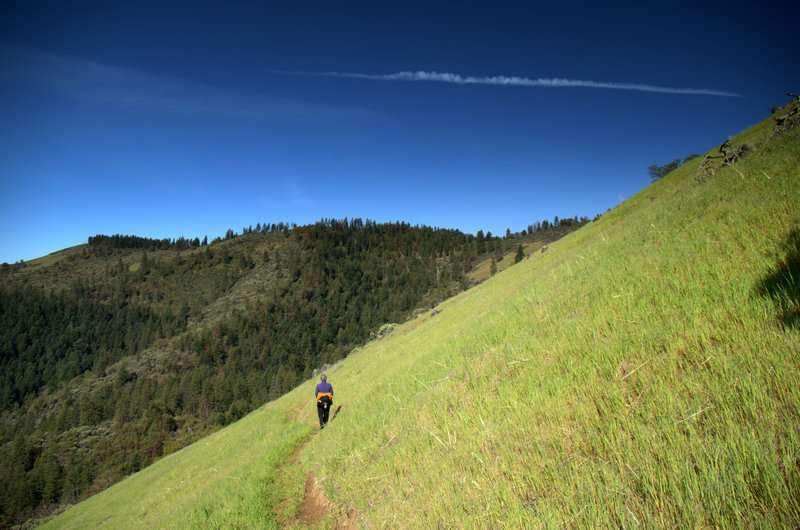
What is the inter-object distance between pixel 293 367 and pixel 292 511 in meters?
139

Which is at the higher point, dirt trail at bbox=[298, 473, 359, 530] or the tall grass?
the tall grass

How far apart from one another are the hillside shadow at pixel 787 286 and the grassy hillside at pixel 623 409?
0.06 ft

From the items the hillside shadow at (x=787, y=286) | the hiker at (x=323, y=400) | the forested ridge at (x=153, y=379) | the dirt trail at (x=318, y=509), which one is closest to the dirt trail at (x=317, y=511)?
the dirt trail at (x=318, y=509)

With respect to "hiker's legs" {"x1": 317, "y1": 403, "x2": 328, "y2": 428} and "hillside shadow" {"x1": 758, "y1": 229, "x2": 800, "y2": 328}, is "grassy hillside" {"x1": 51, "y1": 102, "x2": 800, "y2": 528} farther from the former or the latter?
"hiker's legs" {"x1": 317, "y1": 403, "x2": 328, "y2": 428}

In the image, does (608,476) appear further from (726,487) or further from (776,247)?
(776,247)

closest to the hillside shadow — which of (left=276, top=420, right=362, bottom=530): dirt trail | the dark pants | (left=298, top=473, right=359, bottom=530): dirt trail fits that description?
(left=276, top=420, right=362, bottom=530): dirt trail

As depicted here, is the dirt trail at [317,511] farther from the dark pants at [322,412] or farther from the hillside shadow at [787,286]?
the hillside shadow at [787,286]

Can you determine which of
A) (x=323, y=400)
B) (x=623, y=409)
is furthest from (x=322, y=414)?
(x=623, y=409)

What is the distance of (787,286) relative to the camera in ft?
9.45

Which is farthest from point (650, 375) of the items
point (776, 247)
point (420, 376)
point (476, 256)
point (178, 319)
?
point (178, 319)

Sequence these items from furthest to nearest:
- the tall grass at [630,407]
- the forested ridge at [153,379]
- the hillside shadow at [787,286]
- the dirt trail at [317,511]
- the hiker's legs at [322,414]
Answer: the forested ridge at [153,379] < the hiker's legs at [322,414] < the dirt trail at [317,511] < the hillside shadow at [787,286] < the tall grass at [630,407]

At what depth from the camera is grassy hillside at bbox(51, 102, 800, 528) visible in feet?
6.17

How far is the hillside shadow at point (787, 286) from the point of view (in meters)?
2.57

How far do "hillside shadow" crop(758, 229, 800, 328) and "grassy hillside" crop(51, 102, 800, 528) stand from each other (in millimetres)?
18
